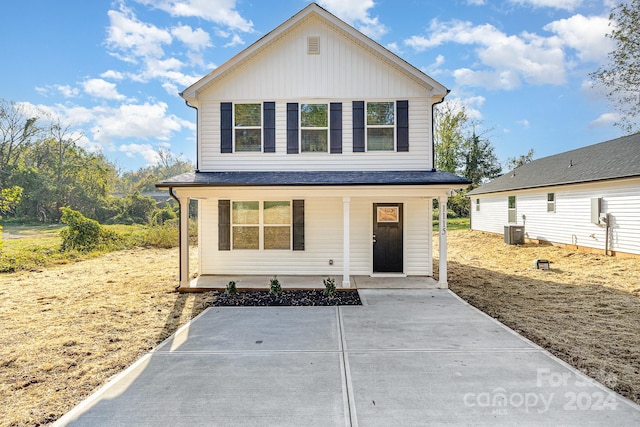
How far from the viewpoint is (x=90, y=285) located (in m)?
8.45

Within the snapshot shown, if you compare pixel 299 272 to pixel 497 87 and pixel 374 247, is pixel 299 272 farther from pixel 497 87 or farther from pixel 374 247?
pixel 497 87

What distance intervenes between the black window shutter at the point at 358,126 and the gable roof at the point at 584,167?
980 centimetres

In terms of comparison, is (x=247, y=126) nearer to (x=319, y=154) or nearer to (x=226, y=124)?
(x=226, y=124)

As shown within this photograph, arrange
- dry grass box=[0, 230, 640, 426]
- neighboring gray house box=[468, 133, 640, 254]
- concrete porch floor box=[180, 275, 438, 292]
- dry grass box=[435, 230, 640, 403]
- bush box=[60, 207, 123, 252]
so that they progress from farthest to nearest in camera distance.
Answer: bush box=[60, 207, 123, 252], neighboring gray house box=[468, 133, 640, 254], concrete porch floor box=[180, 275, 438, 292], dry grass box=[435, 230, 640, 403], dry grass box=[0, 230, 640, 426]

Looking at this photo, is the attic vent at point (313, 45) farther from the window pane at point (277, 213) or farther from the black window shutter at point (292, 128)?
the window pane at point (277, 213)

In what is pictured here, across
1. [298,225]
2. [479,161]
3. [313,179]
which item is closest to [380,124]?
[313,179]

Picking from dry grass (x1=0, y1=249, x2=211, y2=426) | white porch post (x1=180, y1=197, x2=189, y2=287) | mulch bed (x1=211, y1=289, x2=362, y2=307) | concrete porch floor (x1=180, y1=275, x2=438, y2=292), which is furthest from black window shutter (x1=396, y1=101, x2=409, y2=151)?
dry grass (x1=0, y1=249, x2=211, y2=426)

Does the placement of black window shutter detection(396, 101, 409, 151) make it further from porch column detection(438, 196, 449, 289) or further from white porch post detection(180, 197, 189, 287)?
white porch post detection(180, 197, 189, 287)

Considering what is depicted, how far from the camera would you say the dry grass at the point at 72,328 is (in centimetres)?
340

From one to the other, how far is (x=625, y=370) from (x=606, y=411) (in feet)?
4.27

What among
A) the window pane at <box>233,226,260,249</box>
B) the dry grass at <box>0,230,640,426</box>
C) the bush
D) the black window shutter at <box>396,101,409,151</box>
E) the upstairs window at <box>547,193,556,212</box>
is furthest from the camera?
the upstairs window at <box>547,193,556,212</box>

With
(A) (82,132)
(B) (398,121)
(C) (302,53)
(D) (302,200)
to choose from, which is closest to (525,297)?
(B) (398,121)

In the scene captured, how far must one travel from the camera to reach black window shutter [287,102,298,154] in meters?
8.79

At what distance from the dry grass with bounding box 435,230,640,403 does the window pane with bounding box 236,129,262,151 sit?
673 cm
